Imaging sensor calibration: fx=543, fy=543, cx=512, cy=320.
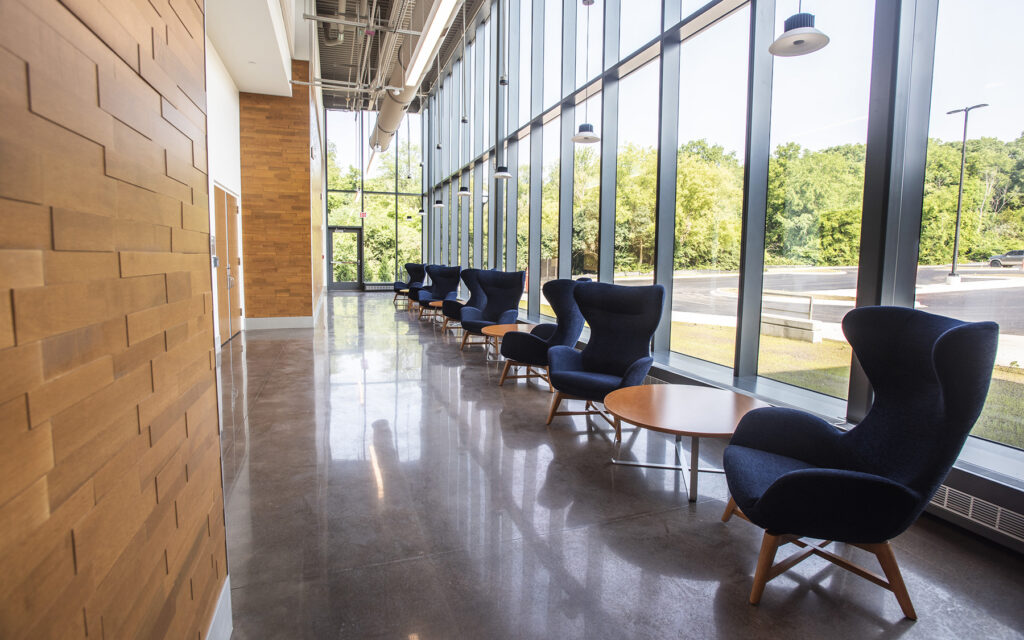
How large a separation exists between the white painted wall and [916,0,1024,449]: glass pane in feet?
21.6

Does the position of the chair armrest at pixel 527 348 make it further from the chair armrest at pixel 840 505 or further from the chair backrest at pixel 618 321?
the chair armrest at pixel 840 505

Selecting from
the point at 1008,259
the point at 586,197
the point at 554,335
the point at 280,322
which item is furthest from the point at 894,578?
the point at 280,322

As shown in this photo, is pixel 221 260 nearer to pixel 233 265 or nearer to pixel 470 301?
pixel 233 265

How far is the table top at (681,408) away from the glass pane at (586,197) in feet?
10.9

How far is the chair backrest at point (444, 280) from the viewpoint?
10.4m

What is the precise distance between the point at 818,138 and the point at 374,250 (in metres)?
15.7

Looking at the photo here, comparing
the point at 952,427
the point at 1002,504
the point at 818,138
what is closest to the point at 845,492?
the point at 952,427

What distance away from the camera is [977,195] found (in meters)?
2.94

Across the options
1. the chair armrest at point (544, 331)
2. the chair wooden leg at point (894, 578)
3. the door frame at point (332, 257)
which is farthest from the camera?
the door frame at point (332, 257)

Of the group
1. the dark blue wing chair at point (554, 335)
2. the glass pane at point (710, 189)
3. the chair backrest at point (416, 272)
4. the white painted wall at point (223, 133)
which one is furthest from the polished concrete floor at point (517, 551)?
the chair backrest at point (416, 272)

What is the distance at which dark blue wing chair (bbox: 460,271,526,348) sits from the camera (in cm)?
748

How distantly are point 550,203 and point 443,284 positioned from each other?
133 inches

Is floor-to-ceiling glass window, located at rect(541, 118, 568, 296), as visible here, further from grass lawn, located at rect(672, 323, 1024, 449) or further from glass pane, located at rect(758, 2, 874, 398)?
glass pane, located at rect(758, 2, 874, 398)

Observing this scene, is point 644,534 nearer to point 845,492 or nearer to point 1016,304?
point 845,492
